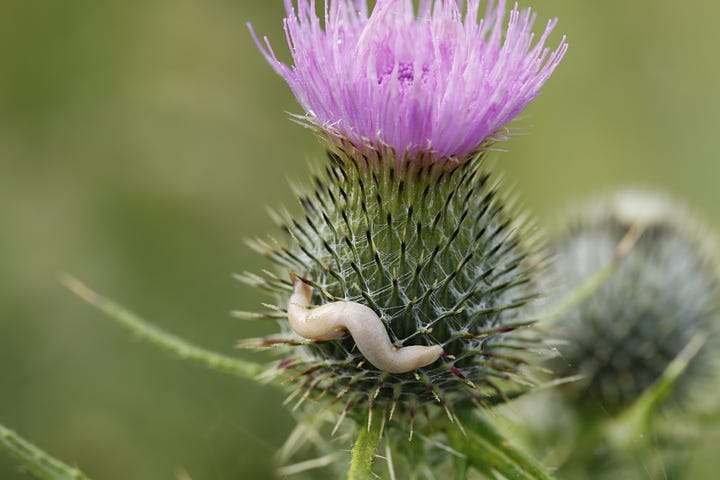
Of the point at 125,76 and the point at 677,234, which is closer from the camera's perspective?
the point at 677,234

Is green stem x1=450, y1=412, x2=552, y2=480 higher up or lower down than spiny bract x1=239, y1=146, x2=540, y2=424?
lower down

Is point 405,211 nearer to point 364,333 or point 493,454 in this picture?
point 364,333

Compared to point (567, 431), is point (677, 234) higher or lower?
higher

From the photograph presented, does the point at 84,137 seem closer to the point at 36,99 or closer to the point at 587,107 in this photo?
the point at 36,99

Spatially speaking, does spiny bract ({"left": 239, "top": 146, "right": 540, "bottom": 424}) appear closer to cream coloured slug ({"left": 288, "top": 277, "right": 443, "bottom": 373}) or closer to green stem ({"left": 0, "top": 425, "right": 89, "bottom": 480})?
cream coloured slug ({"left": 288, "top": 277, "right": 443, "bottom": 373})

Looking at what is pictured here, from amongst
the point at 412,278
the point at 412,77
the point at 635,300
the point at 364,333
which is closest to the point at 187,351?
the point at 364,333

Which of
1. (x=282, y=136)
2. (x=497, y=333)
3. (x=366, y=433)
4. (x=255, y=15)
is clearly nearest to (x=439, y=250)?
(x=497, y=333)

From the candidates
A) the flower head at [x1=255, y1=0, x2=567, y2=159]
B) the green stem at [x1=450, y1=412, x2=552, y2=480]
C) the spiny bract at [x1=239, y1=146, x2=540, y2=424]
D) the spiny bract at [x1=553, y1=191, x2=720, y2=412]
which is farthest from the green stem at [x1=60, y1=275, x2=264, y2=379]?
the spiny bract at [x1=553, y1=191, x2=720, y2=412]
